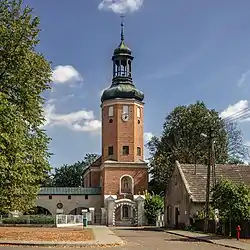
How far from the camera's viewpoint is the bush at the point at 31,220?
5193cm

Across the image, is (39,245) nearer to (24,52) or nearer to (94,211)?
(24,52)

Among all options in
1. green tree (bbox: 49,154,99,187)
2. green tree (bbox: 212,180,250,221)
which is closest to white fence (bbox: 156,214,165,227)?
green tree (bbox: 212,180,250,221)

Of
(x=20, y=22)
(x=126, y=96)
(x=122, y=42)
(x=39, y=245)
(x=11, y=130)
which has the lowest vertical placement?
(x=39, y=245)

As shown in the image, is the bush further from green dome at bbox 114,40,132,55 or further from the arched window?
green dome at bbox 114,40,132,55

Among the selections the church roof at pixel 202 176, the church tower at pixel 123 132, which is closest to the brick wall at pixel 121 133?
the church tower at pixel 123 132

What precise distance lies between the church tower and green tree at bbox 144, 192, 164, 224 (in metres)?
3.73

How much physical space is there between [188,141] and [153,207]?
1083 cm

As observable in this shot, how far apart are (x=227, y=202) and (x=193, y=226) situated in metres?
10.8

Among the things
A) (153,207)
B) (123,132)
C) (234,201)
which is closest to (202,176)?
(234,201)

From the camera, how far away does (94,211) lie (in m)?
63.5

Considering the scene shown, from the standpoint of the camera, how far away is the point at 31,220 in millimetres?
52750

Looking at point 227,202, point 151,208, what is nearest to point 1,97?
point 227,202

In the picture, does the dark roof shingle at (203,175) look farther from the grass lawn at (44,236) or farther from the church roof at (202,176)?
the grass lawn at (44,236)

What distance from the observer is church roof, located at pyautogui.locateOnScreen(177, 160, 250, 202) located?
42.9m
